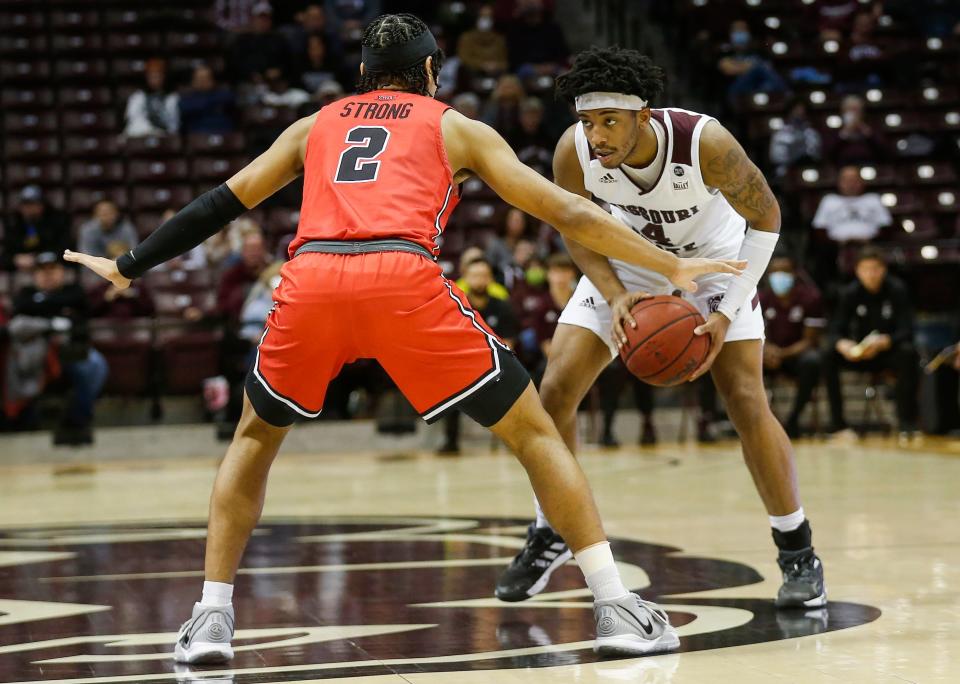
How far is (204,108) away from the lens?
13.9 meters

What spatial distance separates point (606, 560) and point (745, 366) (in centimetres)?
101

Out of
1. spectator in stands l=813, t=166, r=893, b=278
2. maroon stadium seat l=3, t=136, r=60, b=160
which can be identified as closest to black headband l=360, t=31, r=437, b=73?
spectator in stands l=813, t=166, r=893, b=278

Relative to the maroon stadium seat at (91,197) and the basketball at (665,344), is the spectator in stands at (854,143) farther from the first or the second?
the basketball at (665,344)

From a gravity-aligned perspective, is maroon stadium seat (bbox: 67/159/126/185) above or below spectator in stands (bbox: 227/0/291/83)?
below

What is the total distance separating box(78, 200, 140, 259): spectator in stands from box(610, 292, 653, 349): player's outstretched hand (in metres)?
8.16

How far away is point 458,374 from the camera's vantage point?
3.53 m

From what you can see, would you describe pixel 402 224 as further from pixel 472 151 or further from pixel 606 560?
pixel 606 560

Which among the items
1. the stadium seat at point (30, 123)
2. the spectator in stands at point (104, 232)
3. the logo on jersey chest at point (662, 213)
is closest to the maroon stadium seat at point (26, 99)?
the stadium seat at point (30, 123)

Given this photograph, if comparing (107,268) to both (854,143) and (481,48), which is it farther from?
(481,48)

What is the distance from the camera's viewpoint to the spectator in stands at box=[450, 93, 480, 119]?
12992 mm

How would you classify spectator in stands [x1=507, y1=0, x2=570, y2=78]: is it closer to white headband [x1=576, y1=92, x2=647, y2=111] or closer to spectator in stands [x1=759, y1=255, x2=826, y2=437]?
spectator in stands [x1=759, y1=255, x2=826, y2=437]

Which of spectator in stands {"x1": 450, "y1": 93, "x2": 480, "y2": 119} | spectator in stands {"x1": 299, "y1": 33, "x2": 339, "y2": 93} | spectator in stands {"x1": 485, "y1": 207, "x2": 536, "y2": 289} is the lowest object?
spectator in stands {"x1": 485, "y1": 207, "x2": 536, "y2": 289}

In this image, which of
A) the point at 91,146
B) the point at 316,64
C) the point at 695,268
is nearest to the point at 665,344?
the point at 695,268

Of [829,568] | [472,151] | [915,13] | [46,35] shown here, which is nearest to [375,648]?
[472,151]
